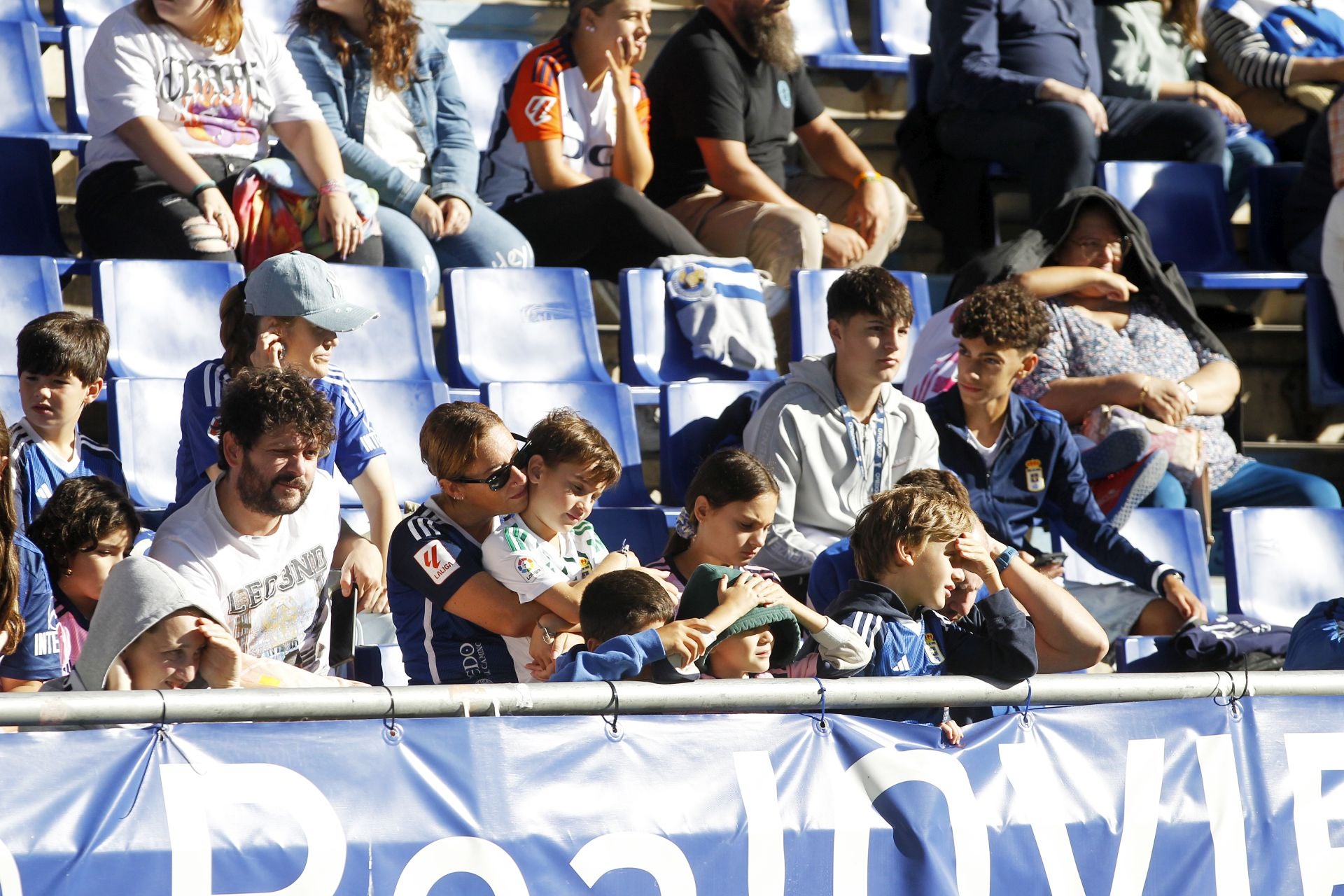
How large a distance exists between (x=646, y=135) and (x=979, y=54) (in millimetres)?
1363

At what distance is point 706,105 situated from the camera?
5957mm

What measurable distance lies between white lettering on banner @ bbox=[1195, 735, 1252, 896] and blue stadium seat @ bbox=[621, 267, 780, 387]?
2660mm

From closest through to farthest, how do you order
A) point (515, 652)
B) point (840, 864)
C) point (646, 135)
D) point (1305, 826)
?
point (840, 864)
point (1305, 826)
point (515, 652)
point (646, 135)

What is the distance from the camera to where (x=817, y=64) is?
22.7 ft

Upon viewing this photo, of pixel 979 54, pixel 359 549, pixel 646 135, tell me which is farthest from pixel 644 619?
pixel 979 54

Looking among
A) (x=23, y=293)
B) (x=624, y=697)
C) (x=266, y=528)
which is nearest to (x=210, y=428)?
(x=266, y=528)

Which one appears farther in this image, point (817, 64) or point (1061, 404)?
point (817, 64)

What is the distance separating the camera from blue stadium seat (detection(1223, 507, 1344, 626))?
5160 mm

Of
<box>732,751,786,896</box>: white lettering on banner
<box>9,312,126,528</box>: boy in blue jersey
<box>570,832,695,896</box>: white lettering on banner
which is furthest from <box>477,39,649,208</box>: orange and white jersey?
<box>570,832,695,896</box>: white lettering on banner

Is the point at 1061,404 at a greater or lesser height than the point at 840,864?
lesser

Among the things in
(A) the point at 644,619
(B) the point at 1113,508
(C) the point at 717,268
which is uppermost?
(A) the point at 644,619

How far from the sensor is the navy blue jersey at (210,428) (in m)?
3.80

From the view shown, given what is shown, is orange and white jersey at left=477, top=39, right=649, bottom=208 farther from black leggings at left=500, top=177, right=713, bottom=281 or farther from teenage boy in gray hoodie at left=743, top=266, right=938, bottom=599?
teenage boy in gray hoodie at left=743, top=266, right=938, bottom=599

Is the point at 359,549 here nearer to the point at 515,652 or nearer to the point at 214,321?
the point at 515,652
